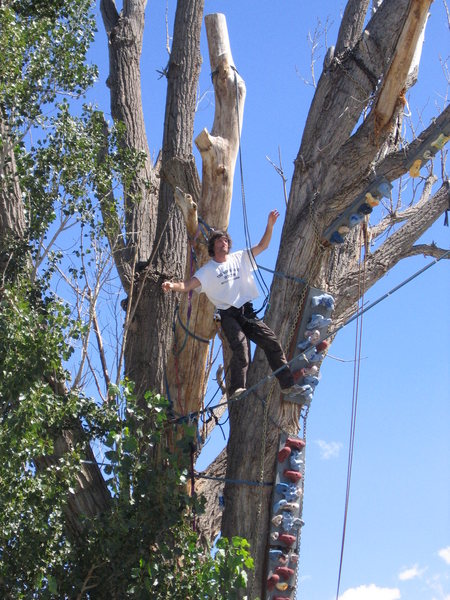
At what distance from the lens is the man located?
8.38 meters

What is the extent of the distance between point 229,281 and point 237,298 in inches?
6.2

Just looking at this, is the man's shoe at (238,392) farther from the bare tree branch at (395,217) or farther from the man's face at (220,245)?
the bare tree branch at (395,217)

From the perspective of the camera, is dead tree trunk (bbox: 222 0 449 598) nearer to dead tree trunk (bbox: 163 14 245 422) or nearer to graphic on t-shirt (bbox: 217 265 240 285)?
dead tree trunk (bbox: 163 14 245 422)

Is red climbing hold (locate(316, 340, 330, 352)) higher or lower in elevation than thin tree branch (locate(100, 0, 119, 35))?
lower

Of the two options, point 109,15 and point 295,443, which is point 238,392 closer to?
point 295,443

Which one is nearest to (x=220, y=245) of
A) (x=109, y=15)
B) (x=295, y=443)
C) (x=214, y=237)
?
(x=214, y=237)

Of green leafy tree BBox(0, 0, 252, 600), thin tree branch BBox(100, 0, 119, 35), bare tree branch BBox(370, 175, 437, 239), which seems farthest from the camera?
thin tree branch BBox(100, 0, 119, 35)

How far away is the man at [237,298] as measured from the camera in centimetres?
838

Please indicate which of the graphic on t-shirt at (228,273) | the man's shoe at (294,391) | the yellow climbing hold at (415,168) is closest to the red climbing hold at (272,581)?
the man's shoe at (294,391)

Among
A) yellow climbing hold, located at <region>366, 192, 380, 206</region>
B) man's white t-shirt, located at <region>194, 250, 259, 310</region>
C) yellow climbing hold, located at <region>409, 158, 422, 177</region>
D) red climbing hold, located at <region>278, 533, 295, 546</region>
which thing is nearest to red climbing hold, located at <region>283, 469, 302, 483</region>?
red climbing hold, located at <region>278, 533, 295, 546</region>

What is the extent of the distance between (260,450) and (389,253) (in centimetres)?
271

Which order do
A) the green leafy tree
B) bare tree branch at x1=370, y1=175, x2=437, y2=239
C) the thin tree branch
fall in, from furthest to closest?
the thin tree branch < bare tree branch at x1=370, y1=175, x2=437, y2=239 < the green leafy tree

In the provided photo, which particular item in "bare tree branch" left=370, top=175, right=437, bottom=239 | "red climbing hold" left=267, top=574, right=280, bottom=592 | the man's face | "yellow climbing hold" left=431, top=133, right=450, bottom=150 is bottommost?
"red climbing hold" left=267, top=574, right=280, bottom=592

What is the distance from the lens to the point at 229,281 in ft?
27.6
